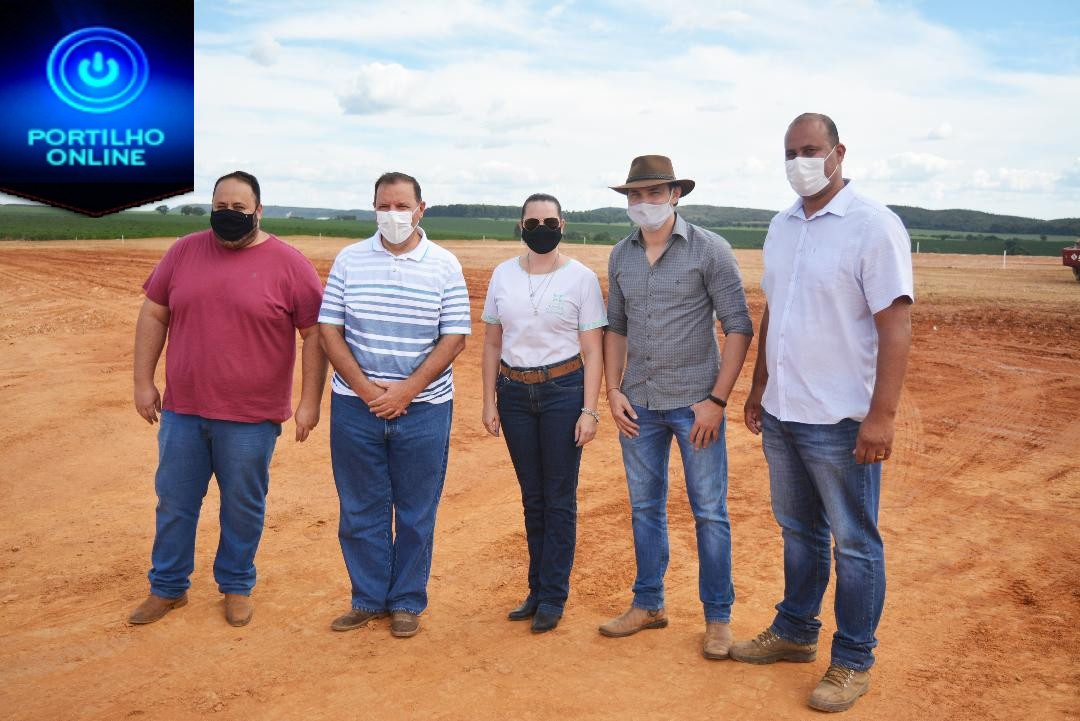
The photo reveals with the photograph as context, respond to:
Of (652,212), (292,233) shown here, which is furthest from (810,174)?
(292,233)

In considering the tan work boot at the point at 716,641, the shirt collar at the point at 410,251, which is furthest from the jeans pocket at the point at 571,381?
the tan work boot at the point at 716,641

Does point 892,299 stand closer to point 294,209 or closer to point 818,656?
point 818,656

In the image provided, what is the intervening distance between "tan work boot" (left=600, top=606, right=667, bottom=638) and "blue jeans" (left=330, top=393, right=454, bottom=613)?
3.25ft

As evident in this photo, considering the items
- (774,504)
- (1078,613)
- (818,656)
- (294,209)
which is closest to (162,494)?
(774,504)

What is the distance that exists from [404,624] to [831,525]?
2185 mm

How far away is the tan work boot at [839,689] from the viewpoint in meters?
3.86

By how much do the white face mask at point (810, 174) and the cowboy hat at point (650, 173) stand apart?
2.06ft

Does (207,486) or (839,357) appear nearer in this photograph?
(839,357)

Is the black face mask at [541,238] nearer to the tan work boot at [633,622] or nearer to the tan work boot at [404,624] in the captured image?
the tan work boot at [633,622]

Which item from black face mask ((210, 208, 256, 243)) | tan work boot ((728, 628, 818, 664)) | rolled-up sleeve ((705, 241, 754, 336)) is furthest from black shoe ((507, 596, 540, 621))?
black face mask ((210, 208, 256, 243))

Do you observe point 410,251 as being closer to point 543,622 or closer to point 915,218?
point 543,622

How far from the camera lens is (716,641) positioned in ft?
14.3

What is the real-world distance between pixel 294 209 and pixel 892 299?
6938 inches

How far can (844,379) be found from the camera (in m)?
3.83
